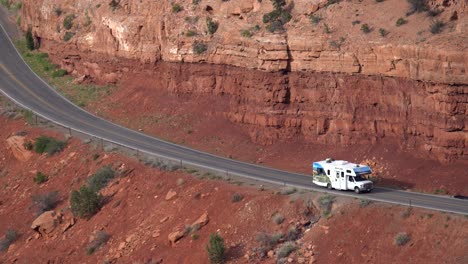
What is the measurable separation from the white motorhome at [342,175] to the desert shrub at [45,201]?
57.6 feet

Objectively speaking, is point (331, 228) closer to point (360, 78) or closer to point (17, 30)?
point (360, 78)

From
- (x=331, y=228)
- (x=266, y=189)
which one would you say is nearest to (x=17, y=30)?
(x=266, y=189)

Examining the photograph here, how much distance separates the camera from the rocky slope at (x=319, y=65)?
5209 cm

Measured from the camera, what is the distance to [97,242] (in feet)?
175

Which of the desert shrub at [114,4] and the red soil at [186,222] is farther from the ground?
the desert shrub at [114,4]

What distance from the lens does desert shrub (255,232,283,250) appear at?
4669 centimetres

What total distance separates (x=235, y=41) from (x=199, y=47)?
3522 mm

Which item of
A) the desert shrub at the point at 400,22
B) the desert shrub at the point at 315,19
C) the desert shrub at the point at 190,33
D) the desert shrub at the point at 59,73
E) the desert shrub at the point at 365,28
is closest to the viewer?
the desert shrub at the point at 400,22

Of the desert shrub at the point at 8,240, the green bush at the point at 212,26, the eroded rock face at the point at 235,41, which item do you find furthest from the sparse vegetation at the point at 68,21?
the desert shrub at the point at 8,240

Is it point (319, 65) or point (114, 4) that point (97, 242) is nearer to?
point (319, 65)

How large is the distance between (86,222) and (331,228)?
54.1ft

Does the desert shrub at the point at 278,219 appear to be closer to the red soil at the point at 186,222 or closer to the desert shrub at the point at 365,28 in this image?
the red soil at the point at 186,222

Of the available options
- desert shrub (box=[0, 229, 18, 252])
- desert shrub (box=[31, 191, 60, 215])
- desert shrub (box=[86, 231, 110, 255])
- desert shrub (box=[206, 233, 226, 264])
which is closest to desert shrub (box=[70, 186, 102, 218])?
desert shrub (box=[86, 231, 110, 255])

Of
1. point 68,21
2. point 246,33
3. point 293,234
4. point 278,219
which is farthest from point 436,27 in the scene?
point 68,21
